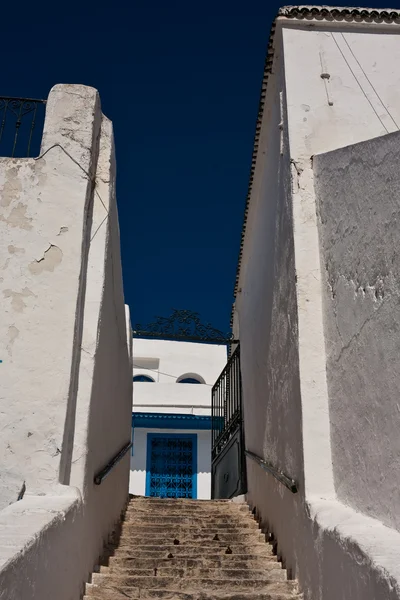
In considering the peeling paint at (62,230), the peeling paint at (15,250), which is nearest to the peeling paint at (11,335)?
the peeling paint at (15,250)

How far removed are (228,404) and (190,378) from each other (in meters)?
6.08

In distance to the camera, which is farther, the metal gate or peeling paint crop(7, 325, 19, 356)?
the metal gate

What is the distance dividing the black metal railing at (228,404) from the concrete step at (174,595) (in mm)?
4873

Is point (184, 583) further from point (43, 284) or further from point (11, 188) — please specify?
point (11, 188)

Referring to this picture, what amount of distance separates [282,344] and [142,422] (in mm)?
9187

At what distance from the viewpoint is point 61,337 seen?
172 inches

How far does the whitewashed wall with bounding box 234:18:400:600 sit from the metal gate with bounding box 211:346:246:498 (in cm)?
94

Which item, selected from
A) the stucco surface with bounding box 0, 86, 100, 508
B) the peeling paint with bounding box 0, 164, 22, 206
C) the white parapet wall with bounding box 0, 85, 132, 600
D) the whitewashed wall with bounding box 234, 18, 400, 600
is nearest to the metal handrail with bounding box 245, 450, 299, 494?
the whitewashed wall with bounding box 234, 18, 400, 600

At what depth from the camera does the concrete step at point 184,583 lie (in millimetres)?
4070

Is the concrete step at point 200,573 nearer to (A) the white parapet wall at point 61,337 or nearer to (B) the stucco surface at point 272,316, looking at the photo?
(A) the white parapet wall at point 61,337

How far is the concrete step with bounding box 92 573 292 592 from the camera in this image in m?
4.07

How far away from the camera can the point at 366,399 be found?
3.53 m

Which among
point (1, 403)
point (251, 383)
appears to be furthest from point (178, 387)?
point (1, 403)

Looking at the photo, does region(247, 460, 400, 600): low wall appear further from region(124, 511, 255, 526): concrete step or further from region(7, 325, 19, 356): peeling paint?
region(7, 325, 19, 356): peeling paint
